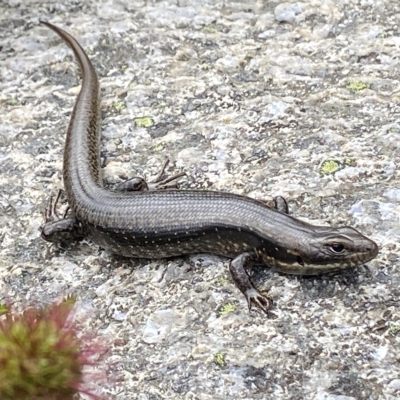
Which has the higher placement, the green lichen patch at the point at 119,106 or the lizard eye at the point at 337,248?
the lizard eye at the point at 337,248

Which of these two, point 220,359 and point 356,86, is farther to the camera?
point 356,86

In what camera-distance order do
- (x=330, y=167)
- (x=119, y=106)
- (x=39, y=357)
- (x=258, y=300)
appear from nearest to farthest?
1. (x=39, y=357)
2. (x=258, y=300)
3. (x=330, y=167)
4. (x=119, y=106)

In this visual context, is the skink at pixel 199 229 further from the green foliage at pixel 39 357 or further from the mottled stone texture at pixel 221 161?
the green foliage at pixel 39 357

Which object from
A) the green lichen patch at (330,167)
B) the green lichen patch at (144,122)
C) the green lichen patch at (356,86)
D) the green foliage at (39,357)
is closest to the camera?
the green foliage at (39,357)

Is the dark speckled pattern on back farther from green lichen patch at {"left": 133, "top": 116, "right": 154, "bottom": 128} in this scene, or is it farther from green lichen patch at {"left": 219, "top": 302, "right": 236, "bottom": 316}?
green lichen patch at {"left": 133, "top": 116, "right": 154, "bottom": 128}

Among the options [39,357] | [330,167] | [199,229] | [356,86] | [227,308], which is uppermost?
[39,357]

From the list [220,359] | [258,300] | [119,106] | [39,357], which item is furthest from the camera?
[119,106]

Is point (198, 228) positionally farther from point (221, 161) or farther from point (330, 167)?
point (330, 167)

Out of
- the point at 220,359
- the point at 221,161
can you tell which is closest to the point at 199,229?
the point at 221,161

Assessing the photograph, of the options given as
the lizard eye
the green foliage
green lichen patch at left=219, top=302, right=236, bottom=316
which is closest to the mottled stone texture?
green lichen patch at left=219, top=302, right=236, bottom=316

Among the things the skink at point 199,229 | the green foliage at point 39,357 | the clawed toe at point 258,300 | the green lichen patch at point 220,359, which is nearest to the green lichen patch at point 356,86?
the skink at point 199,229
